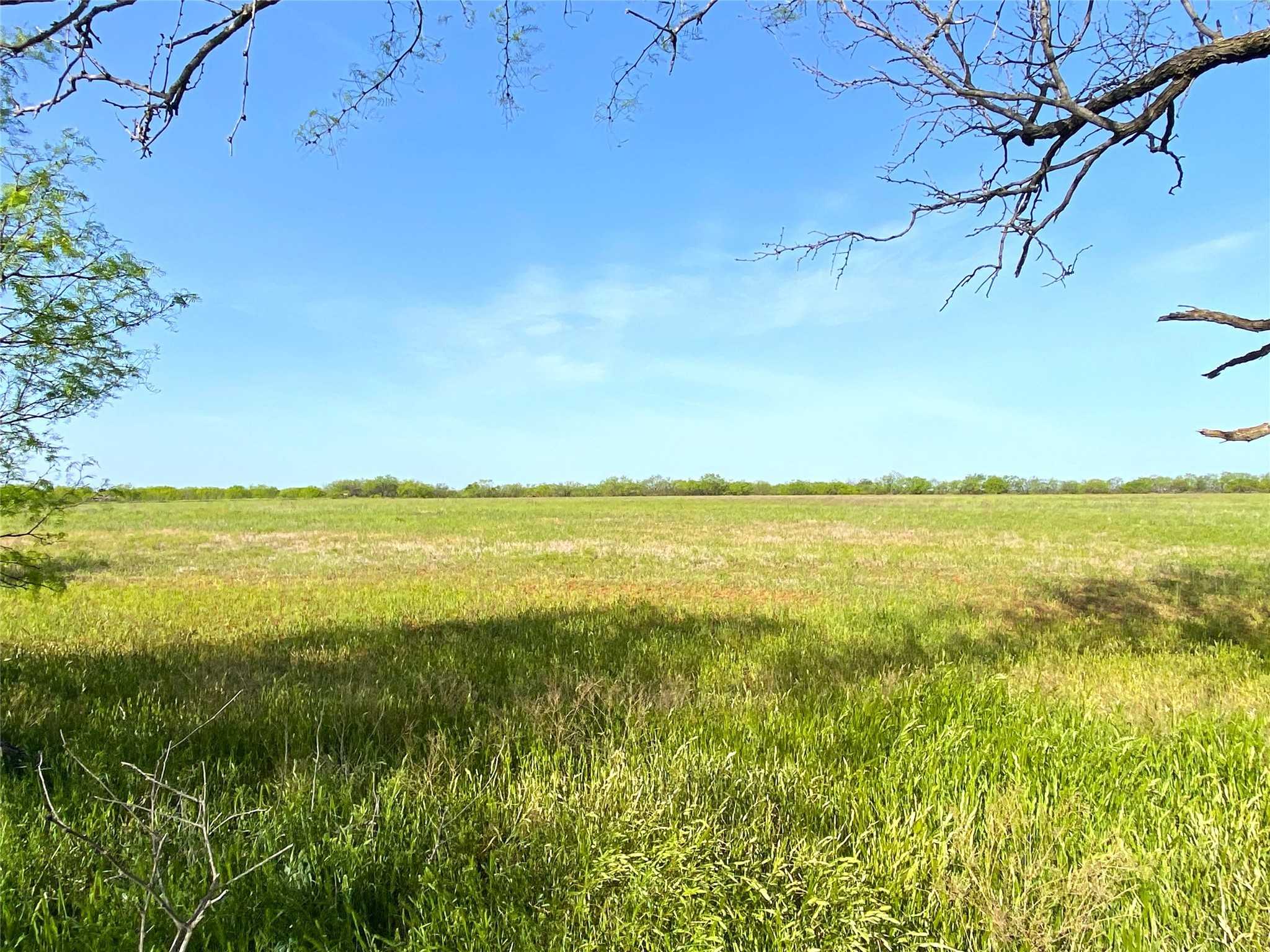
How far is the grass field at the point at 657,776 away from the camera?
2266mm

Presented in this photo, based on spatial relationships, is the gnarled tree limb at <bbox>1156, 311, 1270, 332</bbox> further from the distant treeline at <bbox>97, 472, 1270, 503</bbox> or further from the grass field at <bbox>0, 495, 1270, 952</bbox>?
the distant treeline at <bbox>97, 472, 1270, 503</bbox>

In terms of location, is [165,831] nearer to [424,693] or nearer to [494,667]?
[424,693]

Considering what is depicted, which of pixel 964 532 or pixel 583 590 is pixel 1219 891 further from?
pixel 964 532

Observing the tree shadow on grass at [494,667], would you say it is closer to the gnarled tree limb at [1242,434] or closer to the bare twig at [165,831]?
the bare twig at [165,831]

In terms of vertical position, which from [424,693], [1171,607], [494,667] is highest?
[424,693]

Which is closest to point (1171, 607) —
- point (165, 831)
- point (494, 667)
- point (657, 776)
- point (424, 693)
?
point (494, 667)

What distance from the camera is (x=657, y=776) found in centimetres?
314

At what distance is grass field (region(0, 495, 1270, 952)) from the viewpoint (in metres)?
2.27

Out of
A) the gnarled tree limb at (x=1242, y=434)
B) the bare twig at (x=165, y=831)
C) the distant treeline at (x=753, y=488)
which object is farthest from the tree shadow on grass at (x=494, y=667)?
the distant treeline at (x=753, y=488)

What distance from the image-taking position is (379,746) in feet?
12.4

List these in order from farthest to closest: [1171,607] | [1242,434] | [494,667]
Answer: [1171,607], [494,667], [1242,434]

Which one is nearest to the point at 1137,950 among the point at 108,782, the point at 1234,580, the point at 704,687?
the point at 704,687

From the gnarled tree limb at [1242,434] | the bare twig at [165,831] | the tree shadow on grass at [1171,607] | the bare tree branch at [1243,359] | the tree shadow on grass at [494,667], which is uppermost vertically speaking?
the bare tree branch at [1243,359]

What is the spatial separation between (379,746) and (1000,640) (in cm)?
720
